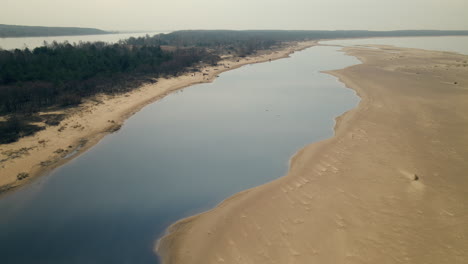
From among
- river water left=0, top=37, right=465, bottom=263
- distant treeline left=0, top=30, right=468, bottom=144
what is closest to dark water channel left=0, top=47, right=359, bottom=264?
river water left=0, top=37, right=465, bottom=263

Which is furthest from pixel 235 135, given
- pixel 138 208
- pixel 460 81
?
pixel 460 81

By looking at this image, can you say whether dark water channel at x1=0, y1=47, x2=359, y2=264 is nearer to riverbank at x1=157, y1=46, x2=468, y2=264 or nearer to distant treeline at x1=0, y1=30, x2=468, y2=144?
riverbank at x1=157, y1=46, x2=468, y2=264

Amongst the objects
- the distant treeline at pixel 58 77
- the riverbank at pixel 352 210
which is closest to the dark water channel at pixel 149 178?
the riverbank at pixel 352 210

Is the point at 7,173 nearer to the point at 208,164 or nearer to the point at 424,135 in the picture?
the point at 208,164

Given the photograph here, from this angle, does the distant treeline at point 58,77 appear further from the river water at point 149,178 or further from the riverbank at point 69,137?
the river water at point 149,178

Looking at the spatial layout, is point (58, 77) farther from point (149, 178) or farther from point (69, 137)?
point (149, 178)

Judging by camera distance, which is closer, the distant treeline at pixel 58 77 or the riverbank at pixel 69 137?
the riverbank at pixel 69 137
